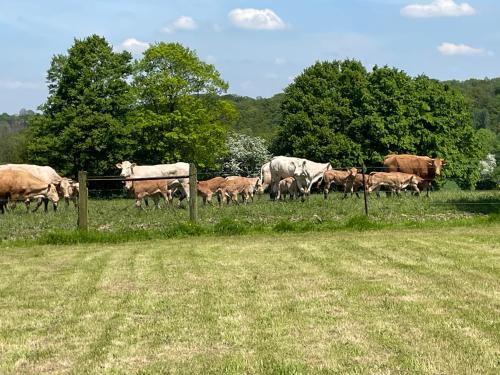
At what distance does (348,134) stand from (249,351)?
5199cm

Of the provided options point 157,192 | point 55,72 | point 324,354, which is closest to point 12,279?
point 324,354

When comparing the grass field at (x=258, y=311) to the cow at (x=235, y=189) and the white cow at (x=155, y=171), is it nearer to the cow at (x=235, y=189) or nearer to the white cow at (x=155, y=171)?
the white cow at (x=155, y=171)

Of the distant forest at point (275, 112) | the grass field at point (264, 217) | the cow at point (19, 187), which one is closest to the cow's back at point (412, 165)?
the grass field at point (264, 217)

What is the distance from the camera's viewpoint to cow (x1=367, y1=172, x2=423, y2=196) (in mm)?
29125

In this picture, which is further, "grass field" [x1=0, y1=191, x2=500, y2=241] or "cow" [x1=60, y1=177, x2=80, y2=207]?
"cow" [x1=60, y1=177, x2=80, y2=207]

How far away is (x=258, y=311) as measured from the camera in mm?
6789

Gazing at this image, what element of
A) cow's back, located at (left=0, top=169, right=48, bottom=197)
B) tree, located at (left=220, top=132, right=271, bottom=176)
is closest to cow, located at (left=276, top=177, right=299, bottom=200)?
cow's back, located at (left=0, top=169, right=48, bottom=197)

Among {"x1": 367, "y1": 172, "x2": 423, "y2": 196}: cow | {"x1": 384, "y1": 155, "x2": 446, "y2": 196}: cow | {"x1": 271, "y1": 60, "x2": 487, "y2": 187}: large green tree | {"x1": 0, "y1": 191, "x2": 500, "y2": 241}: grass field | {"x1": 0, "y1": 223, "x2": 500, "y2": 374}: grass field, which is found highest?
{"x1": 271, "y1": 60, "x2": 487, "y2": 187}: large green tree

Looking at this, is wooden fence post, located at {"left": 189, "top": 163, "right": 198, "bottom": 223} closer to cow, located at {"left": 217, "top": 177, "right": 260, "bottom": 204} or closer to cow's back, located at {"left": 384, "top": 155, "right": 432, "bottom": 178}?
cow, located at {"left": 217, "top": 177, "right": 260, "bottom": 204}

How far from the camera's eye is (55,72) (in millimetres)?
53406

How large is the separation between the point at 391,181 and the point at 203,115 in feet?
101

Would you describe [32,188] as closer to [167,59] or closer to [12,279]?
[12,279]

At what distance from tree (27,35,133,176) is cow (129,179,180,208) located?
2616 centimetres

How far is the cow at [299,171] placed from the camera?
28.7m
